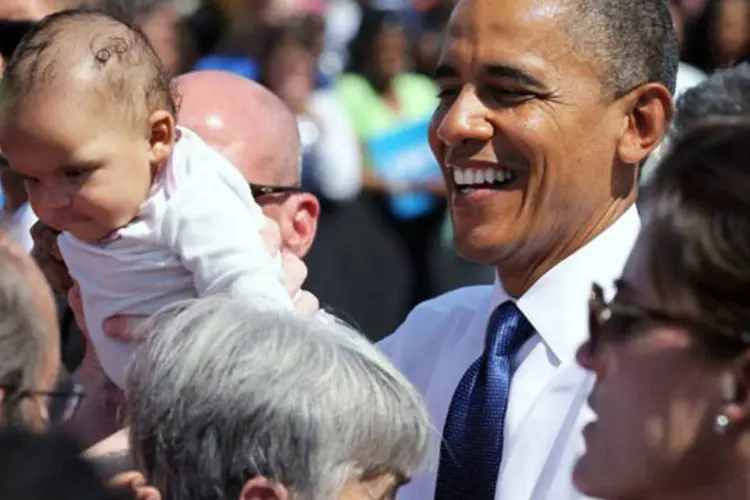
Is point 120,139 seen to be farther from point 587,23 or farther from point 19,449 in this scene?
point 19,449

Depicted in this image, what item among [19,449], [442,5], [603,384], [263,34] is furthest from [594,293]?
[442,5]

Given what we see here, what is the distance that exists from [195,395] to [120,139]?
0.88m

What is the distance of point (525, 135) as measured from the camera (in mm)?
3553

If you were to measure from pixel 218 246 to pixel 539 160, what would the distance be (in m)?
0.65

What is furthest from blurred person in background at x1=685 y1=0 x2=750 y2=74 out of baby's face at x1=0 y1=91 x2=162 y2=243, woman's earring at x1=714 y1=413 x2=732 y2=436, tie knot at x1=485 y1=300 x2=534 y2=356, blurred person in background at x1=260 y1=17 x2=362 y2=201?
woman's earring at x1=714 y1=413 x2=732 y2=436

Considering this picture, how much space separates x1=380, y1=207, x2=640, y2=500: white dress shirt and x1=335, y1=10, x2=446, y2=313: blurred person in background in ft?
20.3

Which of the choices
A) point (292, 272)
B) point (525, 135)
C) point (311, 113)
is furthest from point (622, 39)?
point (311, 113)

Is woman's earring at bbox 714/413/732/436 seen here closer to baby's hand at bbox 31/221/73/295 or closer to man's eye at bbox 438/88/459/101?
man's eye at bbox 438/88/459/101

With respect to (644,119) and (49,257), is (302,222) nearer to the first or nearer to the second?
(49,257)

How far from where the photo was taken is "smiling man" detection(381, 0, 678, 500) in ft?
11.6

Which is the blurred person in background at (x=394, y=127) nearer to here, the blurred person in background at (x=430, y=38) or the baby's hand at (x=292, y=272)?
the blurred person in background at (x=430, y=38)

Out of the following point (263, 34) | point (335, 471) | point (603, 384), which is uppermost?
point (603, 384)

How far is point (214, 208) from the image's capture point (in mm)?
3523

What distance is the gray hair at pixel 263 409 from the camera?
2725 millimetres
